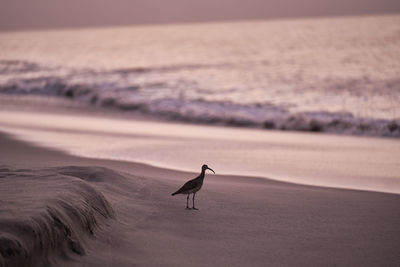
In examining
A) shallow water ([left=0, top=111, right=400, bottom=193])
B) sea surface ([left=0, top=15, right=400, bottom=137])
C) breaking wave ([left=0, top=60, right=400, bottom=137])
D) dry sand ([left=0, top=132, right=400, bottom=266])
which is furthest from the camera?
sea surface ([left=0, top=15, right=400, bottom=137])

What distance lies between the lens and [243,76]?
84.3 ft

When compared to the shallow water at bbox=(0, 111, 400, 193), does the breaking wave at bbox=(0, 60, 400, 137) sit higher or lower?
higher

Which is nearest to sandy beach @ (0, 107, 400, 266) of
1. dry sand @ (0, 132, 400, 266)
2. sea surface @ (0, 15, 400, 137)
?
dry sand @ (0, 132, 400, 266)

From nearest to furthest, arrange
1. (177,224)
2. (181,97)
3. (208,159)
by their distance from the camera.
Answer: (177,224)
(208,159)
(181,97)

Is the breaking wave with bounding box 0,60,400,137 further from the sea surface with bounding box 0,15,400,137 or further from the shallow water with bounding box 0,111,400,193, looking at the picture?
the shallow water with bounding box 0,111,400,193

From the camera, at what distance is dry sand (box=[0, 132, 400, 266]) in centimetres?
→ 434

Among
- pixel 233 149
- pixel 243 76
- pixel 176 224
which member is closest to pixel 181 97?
pixel 243 76

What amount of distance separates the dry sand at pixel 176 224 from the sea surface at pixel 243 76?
30.6ft

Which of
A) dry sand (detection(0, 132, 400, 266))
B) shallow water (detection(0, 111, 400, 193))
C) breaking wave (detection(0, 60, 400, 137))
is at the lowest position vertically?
dry sand (detection(0, 132, 400, 266))

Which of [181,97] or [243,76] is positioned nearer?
[181,97]

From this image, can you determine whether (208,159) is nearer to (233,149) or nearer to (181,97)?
(233,149)

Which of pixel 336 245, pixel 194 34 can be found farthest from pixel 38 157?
pixel 194 34

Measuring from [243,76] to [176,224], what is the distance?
2028cm

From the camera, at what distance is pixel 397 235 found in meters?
5.82
